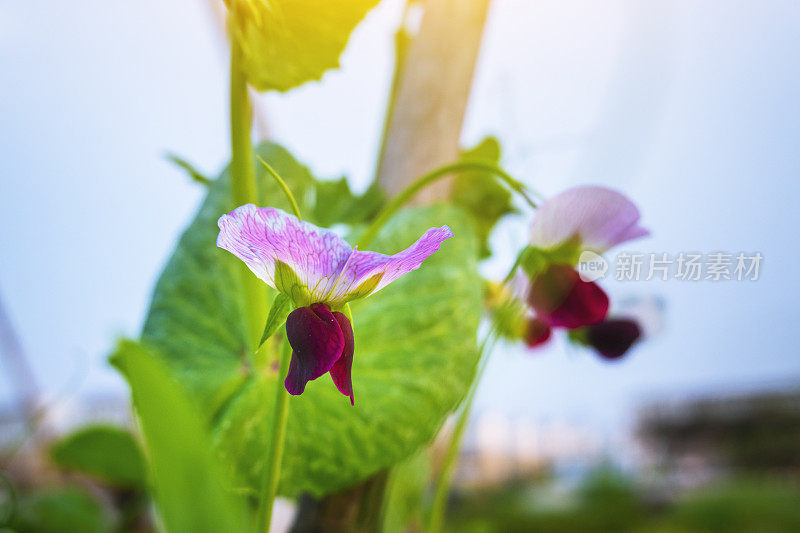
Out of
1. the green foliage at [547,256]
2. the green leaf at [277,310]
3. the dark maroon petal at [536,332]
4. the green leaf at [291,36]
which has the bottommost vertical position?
the dark maroon petal at [536,332]

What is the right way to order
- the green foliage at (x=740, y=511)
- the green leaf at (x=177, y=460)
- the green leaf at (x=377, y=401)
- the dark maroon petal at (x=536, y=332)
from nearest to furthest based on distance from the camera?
1. the green leaf at (x=177, y=460)
2. the green leaf at (x=377, y=401)
3. the dark maroon petal at (x=536, y=332)
4. the green foliage at (x=740, y=511)

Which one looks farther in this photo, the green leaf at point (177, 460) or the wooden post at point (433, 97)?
the wooden post at point (433, 97)

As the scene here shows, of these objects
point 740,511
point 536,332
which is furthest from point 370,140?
point 740,511

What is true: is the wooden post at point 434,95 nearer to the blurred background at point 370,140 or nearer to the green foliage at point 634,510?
the blurred background at point 370,140

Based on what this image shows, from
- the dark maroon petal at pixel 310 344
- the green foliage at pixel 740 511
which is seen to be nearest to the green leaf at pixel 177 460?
the dark maroon petal at pixel 310 344

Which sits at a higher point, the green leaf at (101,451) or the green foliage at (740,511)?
the green leaf at (101,451)
